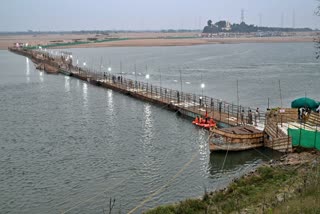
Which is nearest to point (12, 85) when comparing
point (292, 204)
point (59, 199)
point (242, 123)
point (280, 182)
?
point (242, 123)

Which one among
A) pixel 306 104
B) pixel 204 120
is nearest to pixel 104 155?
pixel 204 120

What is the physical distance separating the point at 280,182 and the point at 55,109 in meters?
34.7

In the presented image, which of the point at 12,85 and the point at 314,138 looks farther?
the point at 12,85

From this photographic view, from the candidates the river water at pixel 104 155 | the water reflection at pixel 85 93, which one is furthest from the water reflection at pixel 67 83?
the river water at pixel 104 155

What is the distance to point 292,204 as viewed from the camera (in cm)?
1472

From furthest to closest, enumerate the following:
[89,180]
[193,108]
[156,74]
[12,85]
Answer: [156,74] < [12,85] < [193,108] < [89,180]

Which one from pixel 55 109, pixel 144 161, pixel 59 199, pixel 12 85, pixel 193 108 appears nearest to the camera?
pixel 59 199

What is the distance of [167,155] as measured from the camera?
31188 mm

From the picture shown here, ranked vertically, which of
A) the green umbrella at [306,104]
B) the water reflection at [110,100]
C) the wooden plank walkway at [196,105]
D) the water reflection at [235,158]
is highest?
the green umbrella at [306,104]

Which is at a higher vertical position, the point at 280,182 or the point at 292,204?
the point at 292,204

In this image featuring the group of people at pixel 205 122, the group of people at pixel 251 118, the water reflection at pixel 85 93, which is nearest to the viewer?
the group of people at pixel 251 118

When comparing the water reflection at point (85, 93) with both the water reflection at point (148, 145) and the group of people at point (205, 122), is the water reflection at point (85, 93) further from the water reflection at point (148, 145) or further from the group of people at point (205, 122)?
the group of people at point (205, 122)

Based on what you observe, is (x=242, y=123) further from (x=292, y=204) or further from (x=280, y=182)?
(x=292, y=204)

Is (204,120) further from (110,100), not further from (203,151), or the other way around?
(110,100)
